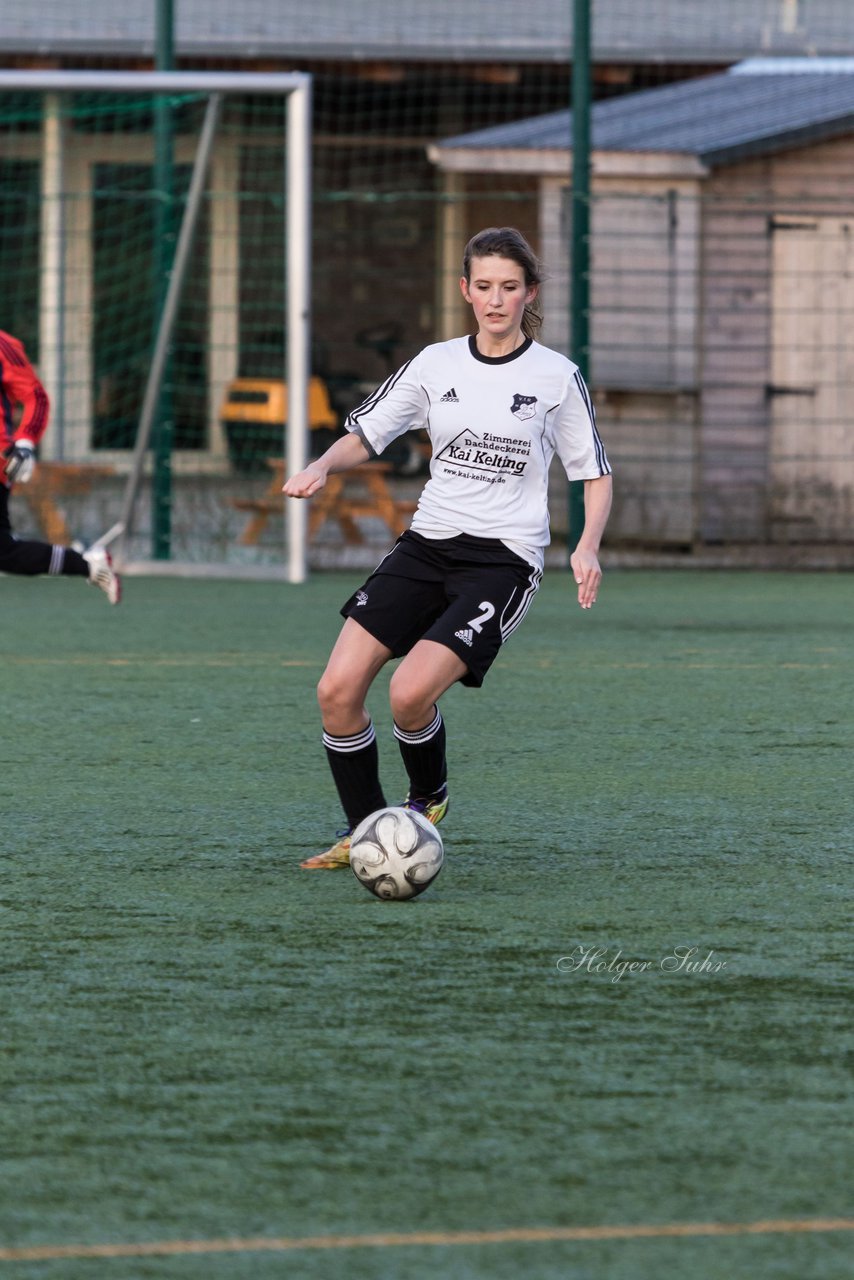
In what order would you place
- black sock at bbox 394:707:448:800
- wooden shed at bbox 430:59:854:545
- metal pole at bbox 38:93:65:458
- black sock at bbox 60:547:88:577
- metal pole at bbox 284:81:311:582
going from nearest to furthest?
black sock at bbox 394:707:448:800 < black sock at bbox 60:547:88:577 < metal pole at bbox 284:81:311:582 < wooden shed at bbox 430:59:854:545 < metal pole at bbox 38:93:65:458

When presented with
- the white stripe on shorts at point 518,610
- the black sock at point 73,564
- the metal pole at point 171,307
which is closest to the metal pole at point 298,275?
the metal pole at point 171,307

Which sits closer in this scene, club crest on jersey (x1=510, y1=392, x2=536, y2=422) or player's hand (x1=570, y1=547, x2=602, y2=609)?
player's hand (x1=570, y1=547, x2=602, y2=609)

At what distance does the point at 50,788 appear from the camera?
627 cm

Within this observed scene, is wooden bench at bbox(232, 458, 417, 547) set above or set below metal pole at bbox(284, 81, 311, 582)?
below

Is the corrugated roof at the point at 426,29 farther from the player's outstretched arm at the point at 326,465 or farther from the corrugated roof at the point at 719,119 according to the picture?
the player's outstretched arm at the point at 326,465

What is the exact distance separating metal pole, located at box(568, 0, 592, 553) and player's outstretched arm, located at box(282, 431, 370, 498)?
8322 mm

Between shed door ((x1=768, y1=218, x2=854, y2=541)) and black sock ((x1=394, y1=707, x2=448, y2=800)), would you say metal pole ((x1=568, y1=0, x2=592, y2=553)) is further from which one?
black sock ((x1=394, y1=707, x2=448, y2=800))

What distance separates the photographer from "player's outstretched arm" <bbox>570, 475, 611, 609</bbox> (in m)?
4.94

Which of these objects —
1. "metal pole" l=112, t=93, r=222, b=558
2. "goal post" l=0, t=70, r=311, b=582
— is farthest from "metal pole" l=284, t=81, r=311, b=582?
"metal pole" l=112, t=93, r=222, b=558

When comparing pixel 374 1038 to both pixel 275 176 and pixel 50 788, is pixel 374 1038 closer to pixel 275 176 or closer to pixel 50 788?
pixel 50 788

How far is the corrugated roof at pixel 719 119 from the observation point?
594 inches

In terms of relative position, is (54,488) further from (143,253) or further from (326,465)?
(326,465)

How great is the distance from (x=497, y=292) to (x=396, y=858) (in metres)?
1.32

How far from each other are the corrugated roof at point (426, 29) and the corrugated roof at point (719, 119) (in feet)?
7.90
